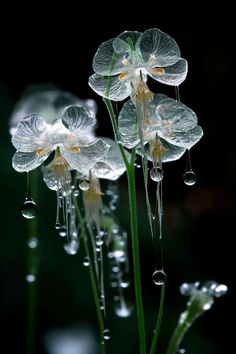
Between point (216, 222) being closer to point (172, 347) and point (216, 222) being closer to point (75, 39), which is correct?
point (75, 39)

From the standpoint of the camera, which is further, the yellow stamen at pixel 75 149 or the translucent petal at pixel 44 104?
the translucent petal at pixel 44 104

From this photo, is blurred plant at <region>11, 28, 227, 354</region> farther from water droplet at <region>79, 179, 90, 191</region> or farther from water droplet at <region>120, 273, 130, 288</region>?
water droplet at <region>120, 273, 130, 288</region>

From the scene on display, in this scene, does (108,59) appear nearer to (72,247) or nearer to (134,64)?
(134,64)

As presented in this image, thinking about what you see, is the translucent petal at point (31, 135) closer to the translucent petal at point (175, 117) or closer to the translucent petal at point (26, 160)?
the translucent petal at point (26, 160)

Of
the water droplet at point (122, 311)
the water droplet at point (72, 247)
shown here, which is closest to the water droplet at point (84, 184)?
the water droplet at point (72, 247)

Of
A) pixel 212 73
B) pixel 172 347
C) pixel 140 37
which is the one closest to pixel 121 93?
pixel 140 37

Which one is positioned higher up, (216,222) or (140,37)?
(216,222)

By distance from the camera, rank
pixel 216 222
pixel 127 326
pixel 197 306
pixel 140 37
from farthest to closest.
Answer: pixel 216 222, pixel 127 326, pixel 197 306, pixel 140 37
